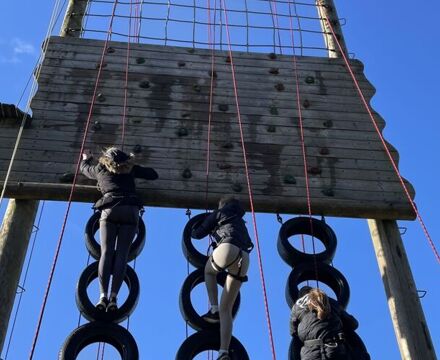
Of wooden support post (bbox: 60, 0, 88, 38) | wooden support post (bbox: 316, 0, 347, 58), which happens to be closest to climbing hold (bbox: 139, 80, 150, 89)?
wooden support post (bbox: 60, 0, 88, 38)

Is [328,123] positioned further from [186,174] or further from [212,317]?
[212,317]

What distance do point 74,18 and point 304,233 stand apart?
3685 mm

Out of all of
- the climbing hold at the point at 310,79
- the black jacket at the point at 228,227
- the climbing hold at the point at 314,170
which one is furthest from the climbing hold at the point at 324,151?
the black jacket at the point at 228,227

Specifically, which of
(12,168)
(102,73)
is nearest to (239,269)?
(12,168)

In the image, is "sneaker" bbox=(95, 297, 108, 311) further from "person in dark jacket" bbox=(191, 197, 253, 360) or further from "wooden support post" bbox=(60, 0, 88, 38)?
"wooden support post" bbox=(60, 0, 88, 38)

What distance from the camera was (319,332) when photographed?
366 centimetres

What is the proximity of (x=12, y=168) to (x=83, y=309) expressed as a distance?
1.52 metres

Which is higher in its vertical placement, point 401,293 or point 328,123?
point 328,123

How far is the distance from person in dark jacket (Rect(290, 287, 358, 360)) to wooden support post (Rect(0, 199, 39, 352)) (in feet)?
6.44

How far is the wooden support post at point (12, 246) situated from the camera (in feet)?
13.9

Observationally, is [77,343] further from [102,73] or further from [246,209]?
[102,73]

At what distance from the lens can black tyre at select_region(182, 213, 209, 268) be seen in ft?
14.9

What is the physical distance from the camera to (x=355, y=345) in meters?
4.00

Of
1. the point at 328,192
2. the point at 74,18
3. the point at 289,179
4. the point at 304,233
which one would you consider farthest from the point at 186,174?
the point at 74,18
